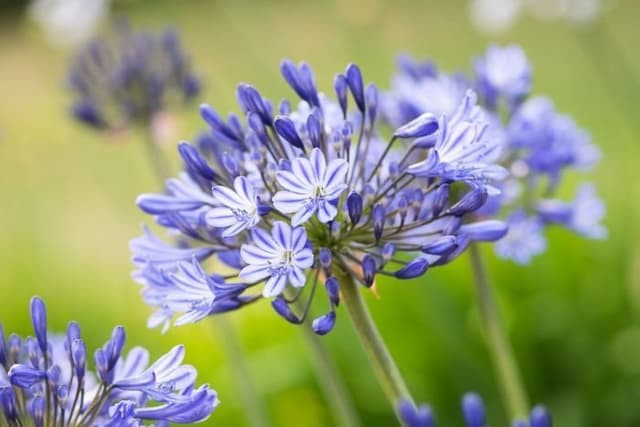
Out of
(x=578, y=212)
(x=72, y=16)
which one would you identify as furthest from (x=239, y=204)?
(x=72, y=16)

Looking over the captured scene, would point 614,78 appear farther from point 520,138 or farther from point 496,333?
point 496,333

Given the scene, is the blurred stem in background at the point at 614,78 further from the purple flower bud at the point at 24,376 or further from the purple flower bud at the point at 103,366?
the purple flower bud at the point at 24,376

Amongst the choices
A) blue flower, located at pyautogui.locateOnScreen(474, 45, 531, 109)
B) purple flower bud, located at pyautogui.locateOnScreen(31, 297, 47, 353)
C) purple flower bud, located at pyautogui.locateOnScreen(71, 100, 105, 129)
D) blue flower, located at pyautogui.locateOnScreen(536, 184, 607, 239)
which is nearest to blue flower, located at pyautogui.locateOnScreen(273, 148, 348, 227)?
purple flower bud, located at pyautogui.locateOnScreen(31, 297, 47, 353)

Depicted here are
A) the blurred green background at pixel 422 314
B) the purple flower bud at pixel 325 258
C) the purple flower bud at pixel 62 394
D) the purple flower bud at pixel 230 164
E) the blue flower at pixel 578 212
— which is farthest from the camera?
the blurred green background at pixel 422 314

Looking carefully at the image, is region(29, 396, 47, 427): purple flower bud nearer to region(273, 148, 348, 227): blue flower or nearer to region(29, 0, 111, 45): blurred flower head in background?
region(273, 148, 348, 227): blue flower

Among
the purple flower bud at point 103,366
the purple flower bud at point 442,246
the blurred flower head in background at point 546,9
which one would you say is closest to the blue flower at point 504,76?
the purple flower bud at point 442,246

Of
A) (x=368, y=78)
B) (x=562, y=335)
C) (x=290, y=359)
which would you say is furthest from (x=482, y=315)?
(x=368, y=78)
